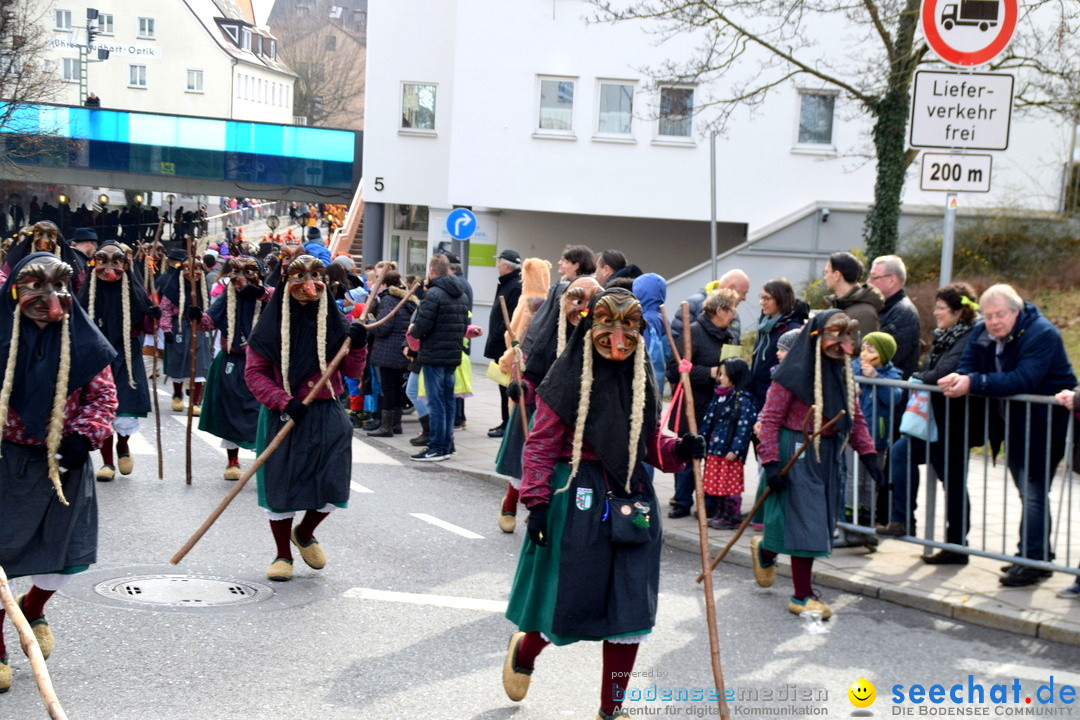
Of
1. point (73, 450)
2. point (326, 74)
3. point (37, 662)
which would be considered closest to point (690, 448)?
point (37, 662)

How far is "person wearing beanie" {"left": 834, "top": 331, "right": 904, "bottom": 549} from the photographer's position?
28.1ft

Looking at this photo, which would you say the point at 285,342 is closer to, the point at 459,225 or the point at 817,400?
the point at 817,400

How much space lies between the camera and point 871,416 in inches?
340

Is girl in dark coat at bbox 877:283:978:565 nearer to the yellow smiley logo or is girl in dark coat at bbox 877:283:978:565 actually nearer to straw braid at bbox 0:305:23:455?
the yellow smiley logo

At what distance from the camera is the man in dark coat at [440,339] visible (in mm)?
12328

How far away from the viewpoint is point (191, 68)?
6800cm

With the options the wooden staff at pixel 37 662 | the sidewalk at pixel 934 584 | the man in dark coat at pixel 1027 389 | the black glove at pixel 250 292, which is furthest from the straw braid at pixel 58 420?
the man in dark coat at pixel 1027 389

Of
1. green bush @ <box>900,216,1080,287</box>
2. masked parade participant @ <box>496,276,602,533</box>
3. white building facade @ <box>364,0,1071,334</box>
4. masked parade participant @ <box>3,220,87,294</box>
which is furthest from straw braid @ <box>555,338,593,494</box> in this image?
white building facade @ <box>364,0,1071,334</box>

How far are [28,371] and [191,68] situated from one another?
218 feet

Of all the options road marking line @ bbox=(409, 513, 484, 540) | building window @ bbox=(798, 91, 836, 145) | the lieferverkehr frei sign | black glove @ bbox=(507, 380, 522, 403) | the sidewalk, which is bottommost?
road marking line @ bbox=(409, 513, 484, 540)

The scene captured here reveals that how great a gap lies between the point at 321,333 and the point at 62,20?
2692 inches

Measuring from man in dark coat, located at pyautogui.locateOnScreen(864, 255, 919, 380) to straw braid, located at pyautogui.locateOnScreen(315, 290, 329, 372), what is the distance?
13.1ft

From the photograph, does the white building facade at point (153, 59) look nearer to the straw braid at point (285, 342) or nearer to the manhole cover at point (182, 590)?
the straw braid at point (285, 342)

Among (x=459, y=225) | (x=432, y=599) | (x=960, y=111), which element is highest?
(x=960, y=111)
